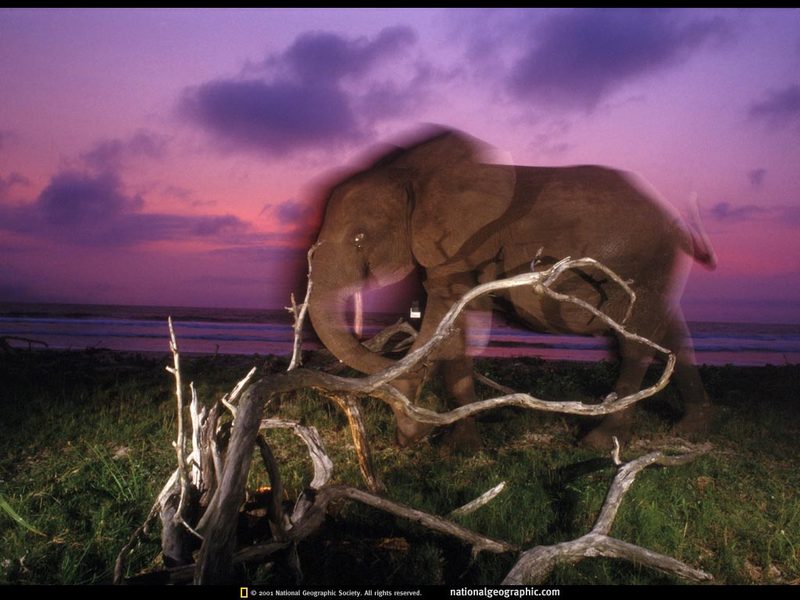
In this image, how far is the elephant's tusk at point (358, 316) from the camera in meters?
5.69

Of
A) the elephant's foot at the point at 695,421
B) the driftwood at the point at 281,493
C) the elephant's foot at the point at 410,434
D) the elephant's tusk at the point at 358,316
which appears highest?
the elephant's tusk at the point at 358,316

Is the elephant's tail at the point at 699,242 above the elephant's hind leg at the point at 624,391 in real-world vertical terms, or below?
above

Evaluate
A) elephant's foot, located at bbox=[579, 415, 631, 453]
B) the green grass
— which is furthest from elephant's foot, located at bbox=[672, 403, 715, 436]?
elephant's foot, located at bbox=[579, 415, 631, 453]

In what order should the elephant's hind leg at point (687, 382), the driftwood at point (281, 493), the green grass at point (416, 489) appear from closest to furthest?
the driftwood at point (281, 493) < the green grass at point (416, 489) < the elephant's hind leg at point (687, 382)

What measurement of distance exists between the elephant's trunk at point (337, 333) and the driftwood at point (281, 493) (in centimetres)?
188

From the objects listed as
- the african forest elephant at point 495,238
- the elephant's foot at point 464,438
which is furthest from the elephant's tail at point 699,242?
the elephant's foot at point 464,438

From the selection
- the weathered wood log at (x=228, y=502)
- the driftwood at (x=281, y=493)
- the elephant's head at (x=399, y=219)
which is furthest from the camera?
the elephant's head at (x=399, y=219)

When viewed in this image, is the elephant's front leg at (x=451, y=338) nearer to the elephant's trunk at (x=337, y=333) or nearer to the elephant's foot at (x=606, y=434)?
the elephant's trunk at (x=337, y=333)

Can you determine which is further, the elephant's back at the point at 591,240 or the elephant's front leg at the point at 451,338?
→ the elephant's back at the point at 591,240

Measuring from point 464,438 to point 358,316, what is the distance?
149cm

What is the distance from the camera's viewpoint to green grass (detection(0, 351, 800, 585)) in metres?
3.04

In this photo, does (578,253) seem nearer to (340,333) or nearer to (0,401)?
(340,333)

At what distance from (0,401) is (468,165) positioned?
548cm

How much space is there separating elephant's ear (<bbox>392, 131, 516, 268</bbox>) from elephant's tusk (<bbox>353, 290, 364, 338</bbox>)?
2.37ft
